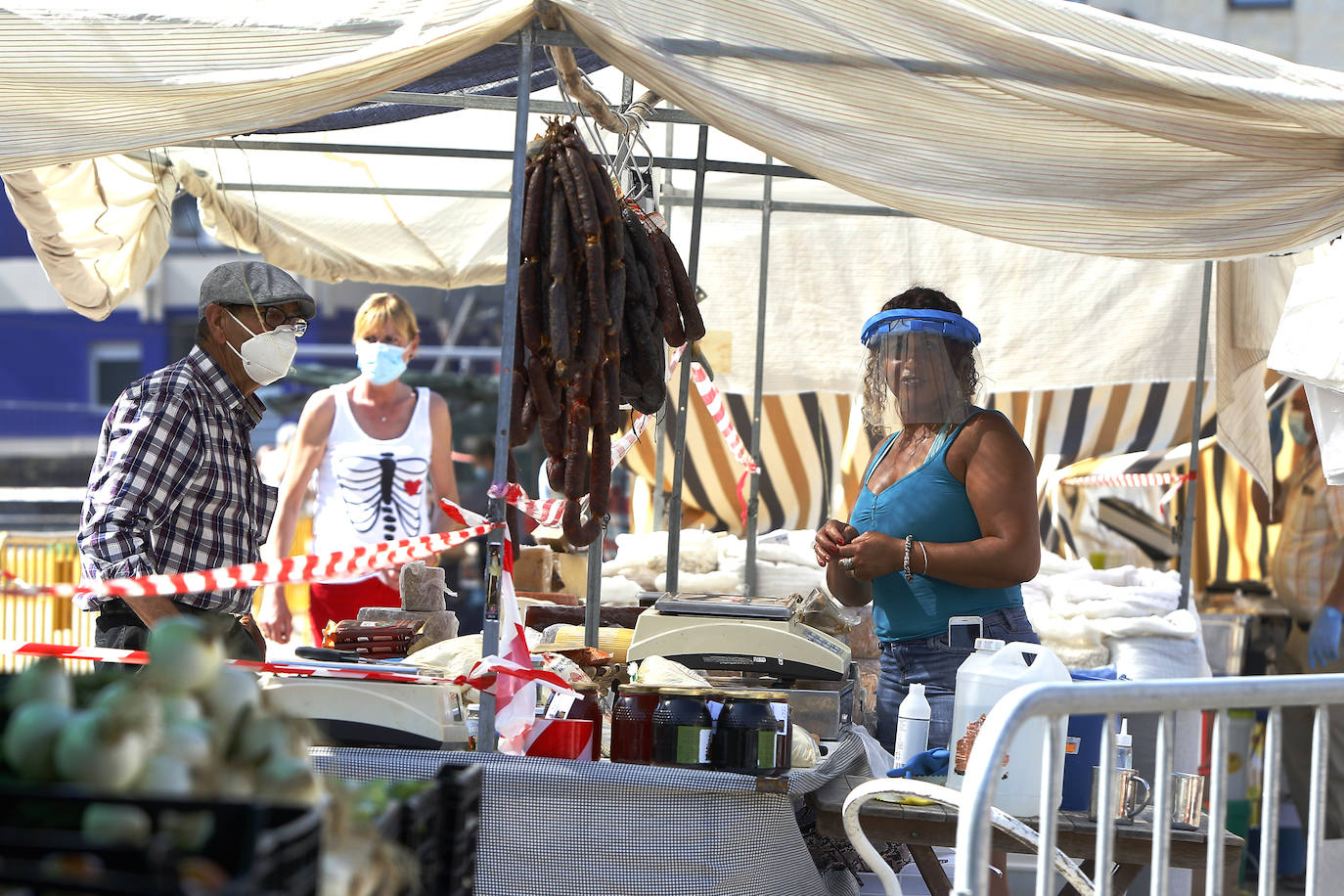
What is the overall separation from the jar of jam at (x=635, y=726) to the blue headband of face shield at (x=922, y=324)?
1298 mm

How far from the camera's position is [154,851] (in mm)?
1174

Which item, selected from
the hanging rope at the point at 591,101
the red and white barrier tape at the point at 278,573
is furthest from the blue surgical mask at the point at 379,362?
the red and white barrier tape at the point at 278,573

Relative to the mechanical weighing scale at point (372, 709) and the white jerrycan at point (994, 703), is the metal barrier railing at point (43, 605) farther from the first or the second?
the white jerrycan at point (994, 703)

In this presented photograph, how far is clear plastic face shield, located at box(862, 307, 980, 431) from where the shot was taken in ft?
12.0

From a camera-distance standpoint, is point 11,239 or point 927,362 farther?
point 11,239

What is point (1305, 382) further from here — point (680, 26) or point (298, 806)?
point (298, 806)

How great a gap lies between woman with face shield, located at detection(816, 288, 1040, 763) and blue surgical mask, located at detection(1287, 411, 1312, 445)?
5382mm

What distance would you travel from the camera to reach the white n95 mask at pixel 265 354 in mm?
3693

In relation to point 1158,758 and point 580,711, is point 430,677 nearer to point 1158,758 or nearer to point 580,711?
point 580,711

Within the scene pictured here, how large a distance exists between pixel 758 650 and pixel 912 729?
48cm

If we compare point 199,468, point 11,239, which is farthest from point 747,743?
point 11,239

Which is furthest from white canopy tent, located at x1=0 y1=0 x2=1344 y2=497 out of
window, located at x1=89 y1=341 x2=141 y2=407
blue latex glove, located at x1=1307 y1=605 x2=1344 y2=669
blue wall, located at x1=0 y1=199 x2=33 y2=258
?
blue wall, located at x1=0 y1=199 x2=33 y2=258

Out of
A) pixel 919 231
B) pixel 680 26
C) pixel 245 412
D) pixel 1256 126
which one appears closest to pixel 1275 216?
pixel 1256 126

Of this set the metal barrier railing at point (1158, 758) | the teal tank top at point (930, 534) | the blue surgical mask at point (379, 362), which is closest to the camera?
the metal barrier railing at point (1158, 758)
